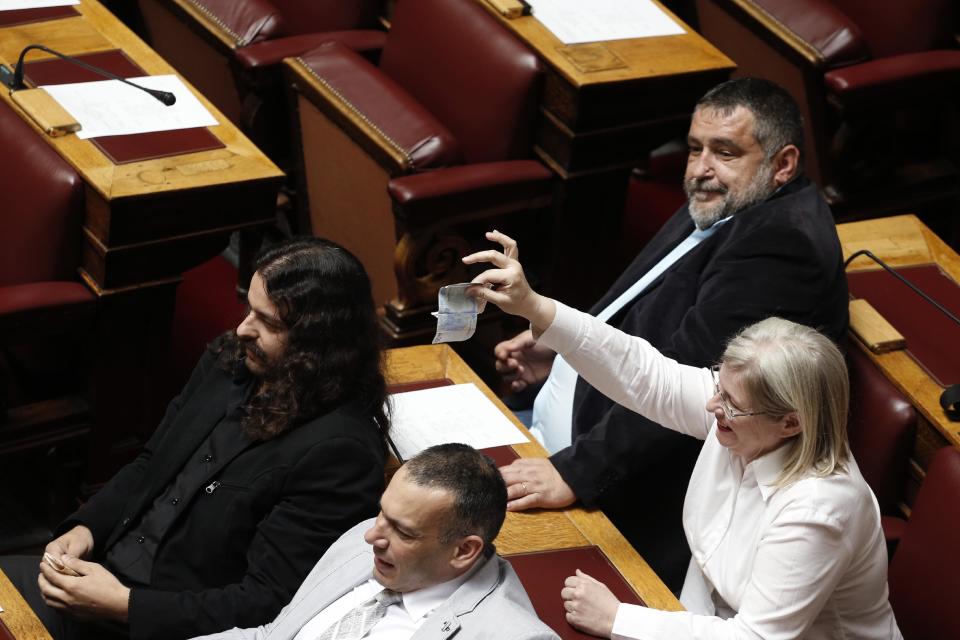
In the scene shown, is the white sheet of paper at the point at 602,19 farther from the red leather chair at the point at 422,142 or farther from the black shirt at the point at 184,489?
the black shirt at the point at 184,489

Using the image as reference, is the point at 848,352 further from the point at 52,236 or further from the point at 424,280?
the point at 52,236

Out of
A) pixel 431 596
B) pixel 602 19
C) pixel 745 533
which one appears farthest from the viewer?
pixel 602 19

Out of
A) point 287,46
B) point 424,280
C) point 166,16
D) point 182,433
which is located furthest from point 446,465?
point 166,16

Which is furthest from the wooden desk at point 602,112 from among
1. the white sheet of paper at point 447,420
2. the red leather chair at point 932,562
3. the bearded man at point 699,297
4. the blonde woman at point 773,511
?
the red leather chair at point 932,562

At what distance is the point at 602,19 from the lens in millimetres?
2016

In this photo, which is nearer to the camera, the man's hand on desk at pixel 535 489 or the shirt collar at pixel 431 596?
the shirt collar at pixel 431 596

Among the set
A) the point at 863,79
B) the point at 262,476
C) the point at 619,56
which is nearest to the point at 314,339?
the point at 262,476

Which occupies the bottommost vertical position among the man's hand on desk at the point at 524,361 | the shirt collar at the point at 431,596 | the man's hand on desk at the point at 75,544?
the man's hand on desk at the point at 524,361

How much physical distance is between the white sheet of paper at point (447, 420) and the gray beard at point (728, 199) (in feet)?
1.08

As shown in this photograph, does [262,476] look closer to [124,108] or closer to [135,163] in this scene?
[135,163]

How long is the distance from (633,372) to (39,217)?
0.77 meters

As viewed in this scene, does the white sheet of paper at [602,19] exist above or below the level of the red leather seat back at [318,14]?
above

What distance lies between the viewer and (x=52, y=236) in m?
1.64

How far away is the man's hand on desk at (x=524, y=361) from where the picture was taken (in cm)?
166
